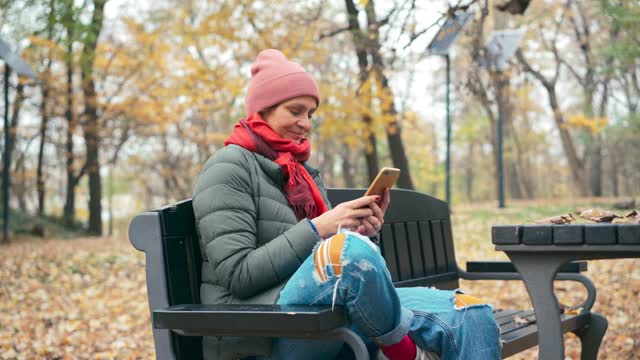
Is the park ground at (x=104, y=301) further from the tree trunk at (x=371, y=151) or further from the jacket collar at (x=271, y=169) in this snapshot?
the jacket collar at (x=271, y=169)

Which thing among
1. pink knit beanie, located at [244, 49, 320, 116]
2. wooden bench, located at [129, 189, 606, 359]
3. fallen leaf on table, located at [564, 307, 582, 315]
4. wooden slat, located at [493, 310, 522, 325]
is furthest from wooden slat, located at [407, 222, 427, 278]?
pink knit beanie, located at [244, 49, 320, 116]

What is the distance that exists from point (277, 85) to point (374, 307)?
1.06 m

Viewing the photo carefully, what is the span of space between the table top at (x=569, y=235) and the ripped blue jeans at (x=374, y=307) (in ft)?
1.28

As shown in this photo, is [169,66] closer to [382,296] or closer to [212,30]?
[212,30]

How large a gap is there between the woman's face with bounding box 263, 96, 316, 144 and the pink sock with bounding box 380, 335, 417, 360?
0.86 metres

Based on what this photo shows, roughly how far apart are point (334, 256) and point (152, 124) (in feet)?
73.9

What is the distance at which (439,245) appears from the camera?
4715 mm

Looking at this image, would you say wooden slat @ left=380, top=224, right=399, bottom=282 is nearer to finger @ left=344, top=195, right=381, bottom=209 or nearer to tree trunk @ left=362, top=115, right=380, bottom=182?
finger @ left=344, top=195, right=381, bottom=209

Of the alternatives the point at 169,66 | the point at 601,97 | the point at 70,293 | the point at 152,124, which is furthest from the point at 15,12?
the point at 601,97

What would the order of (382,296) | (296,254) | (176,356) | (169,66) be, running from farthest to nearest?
(169,66) → (176,356) → (296,254) → (382,296)

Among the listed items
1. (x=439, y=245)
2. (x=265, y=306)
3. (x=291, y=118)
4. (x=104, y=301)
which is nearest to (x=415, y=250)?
(x=439, y=245)

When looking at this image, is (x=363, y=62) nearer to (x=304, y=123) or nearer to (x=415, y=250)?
(x=415, y=250)

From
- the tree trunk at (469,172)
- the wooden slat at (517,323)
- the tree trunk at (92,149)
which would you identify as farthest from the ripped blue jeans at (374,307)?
the tree trunk at (469,172)

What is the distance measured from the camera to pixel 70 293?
31.5 ft
